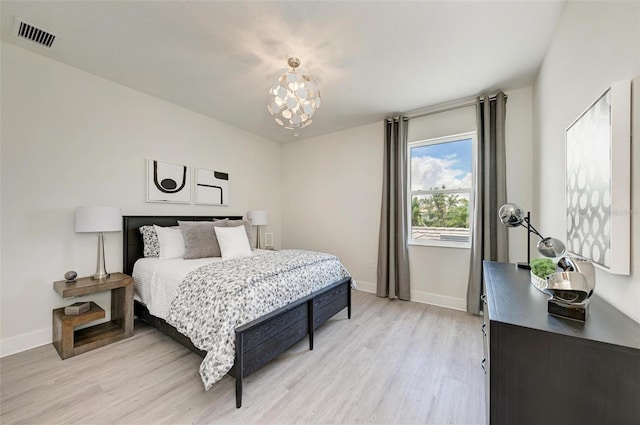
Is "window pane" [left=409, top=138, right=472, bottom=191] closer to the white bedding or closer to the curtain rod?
the curtain rod

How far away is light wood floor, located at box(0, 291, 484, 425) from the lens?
4.98 feet

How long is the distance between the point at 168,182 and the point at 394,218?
324 centimetres

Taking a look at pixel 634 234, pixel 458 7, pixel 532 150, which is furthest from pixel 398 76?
pixel 634 234

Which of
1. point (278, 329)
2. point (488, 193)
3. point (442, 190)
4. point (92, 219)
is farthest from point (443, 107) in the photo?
point (92, 219)

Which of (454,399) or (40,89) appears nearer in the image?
(454,399)

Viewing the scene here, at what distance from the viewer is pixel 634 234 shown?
960 millimetres

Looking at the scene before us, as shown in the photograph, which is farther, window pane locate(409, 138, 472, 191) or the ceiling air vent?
window pane locate(409, 138, 472, 191)

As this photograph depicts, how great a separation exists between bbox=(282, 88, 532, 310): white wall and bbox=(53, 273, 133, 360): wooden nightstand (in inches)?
111

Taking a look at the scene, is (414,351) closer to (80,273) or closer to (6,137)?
(80,273)

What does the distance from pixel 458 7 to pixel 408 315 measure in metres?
3.07

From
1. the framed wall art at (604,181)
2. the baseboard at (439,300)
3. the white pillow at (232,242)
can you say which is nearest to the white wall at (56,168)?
the white pillow at (232,242)

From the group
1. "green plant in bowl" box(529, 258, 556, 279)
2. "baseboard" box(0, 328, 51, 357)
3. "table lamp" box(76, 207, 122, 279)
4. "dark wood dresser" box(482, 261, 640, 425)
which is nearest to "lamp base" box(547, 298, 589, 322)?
"dark wood dresser" box(482, 261, 640, 425)

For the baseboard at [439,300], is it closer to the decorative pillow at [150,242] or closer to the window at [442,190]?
the window at [442,190]

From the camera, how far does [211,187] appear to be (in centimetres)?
376
